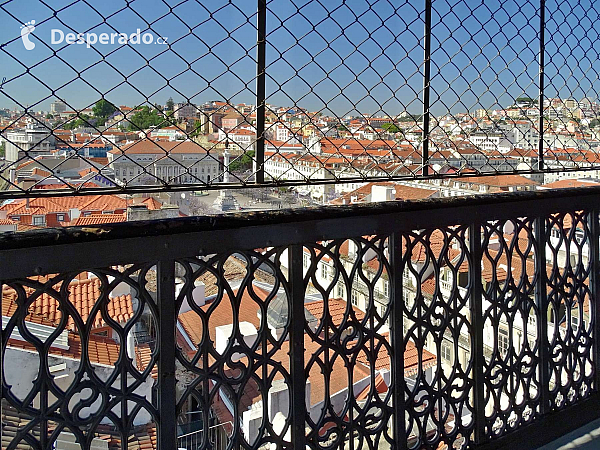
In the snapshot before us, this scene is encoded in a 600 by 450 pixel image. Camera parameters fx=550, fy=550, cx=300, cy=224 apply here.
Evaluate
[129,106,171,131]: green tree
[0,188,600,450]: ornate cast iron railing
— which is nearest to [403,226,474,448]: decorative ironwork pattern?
[0,188,600,450]: ornate cast iron railing

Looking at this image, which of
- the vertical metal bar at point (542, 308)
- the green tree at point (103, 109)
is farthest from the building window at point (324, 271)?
the vertical metal bar at point (542, 308)

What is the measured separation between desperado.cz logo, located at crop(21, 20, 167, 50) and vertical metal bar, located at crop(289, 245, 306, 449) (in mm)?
567

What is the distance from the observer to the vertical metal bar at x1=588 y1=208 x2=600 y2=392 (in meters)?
1.95

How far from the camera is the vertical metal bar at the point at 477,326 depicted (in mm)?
1627

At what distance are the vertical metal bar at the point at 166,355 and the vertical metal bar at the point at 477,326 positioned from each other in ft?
3.01

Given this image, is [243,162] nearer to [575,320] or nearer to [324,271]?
[324,271]

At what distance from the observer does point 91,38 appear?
118 cm

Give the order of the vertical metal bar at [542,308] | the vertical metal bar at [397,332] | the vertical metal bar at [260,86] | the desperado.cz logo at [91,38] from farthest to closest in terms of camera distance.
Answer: the vertical metal bar at [542,308] < the vertical metal bar at [397,332] < the vertical metal bar at [260,86] < the desperado.cz logo at [91,38]

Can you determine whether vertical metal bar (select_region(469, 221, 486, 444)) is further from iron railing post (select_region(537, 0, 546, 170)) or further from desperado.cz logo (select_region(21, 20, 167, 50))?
desperado.cz logo (select_region(21, 20, 167, 50))

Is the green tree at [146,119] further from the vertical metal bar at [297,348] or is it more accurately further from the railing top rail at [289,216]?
the vertical metal bar at [297,348]

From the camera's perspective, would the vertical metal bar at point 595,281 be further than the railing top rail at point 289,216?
Yes

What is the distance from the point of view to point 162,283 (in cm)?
112

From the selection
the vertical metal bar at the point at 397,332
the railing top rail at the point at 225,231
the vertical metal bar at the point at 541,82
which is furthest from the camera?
the vertical metal bar at the point at 541,82

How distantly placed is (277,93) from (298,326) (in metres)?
0.58
